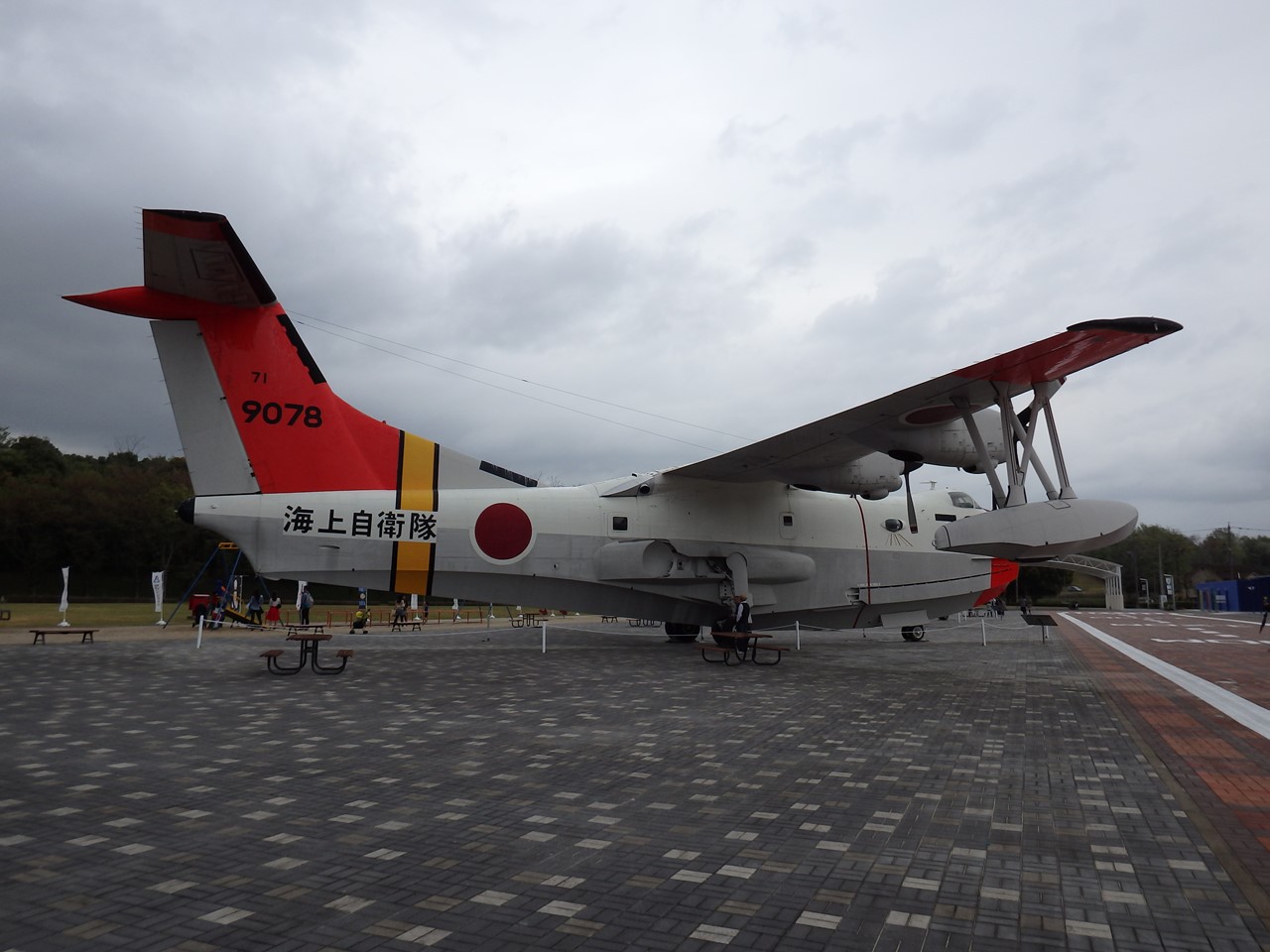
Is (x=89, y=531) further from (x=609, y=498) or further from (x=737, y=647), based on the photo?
(x=737, y=647)

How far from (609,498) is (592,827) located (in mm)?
11284

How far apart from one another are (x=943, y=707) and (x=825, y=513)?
831 centimetres

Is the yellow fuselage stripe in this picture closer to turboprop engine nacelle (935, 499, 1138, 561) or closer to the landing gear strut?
the landing gear strut

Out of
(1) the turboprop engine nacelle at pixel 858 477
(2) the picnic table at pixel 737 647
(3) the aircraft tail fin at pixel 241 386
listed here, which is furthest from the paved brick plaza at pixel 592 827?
(1) the turboprop engine nacelle at pixel 858 477

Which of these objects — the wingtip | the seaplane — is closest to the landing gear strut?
the seaplane

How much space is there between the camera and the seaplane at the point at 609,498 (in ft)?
35.6

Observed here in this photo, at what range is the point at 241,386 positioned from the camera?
41.0 ft

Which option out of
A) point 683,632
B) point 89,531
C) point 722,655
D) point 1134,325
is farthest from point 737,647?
point 89,531

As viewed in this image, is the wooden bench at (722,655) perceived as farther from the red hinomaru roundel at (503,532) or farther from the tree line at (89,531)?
the tree line at (89,531)

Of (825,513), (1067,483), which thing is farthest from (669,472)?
(1067,483)

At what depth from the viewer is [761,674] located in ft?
41.8

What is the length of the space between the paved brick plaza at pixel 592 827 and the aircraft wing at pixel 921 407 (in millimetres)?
4488

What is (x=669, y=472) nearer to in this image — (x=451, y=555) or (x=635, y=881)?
(x=451, y=555)

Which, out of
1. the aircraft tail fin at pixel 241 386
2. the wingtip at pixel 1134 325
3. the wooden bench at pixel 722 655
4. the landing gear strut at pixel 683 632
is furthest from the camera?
the landing gear strut at pixel 683 632
